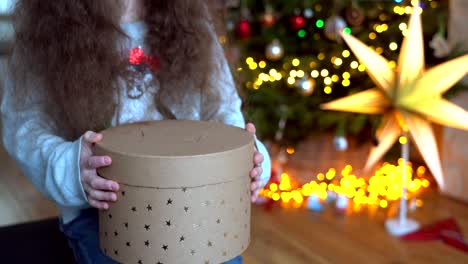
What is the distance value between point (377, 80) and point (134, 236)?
4.06 ft

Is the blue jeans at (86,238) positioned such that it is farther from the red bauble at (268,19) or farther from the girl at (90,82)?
the red bauble at (268,19)

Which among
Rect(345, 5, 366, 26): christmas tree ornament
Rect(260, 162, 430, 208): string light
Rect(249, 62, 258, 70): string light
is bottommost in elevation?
Rect(260, 162, 430, 208): string light

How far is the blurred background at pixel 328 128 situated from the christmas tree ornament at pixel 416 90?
0.64 feet

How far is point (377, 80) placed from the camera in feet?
5.82

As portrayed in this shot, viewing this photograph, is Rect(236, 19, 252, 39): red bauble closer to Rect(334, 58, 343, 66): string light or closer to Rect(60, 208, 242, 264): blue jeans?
Rect(334, 58, 343, 66): string light

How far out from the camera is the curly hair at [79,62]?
91cm

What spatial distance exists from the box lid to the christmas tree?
134cm

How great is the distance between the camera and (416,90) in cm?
175

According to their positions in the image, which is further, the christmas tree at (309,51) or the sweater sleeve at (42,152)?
the christmas tree at (309,51)

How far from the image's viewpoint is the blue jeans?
0.89 m

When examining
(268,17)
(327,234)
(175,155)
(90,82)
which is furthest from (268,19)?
(175,155)

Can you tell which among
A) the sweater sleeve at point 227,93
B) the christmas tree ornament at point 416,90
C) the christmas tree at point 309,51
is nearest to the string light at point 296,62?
the christmas tree at point 309,51

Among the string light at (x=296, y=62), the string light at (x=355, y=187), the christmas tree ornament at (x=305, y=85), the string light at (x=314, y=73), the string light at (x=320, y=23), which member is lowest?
the string light at (x=355, y=187)

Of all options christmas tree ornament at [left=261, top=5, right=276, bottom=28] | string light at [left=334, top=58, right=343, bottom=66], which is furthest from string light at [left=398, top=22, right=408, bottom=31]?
christmas tree ornament at [left=261, top=5, right=276, bottom=28]
